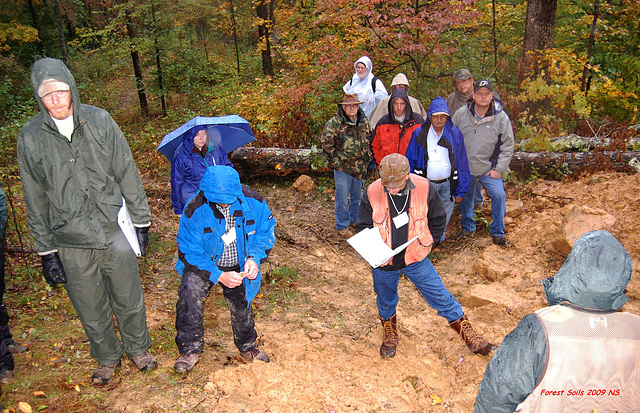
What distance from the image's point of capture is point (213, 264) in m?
3.59

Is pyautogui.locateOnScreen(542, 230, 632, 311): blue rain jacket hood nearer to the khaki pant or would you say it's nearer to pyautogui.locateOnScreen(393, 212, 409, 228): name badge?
pyautogui.locateOnScreen(393, 212, 409, 228): name badge

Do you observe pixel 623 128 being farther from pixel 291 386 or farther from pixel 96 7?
pixel 96 7

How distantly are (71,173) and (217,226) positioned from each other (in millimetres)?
1178

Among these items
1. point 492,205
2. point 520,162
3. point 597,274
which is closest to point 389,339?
point 597,274

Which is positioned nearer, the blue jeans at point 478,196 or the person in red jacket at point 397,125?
the person in red jacket at point 397,125

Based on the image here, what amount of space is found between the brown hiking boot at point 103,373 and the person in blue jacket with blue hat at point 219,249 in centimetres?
56

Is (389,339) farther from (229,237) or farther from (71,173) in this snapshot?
(71,173)

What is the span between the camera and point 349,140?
594 centimetres

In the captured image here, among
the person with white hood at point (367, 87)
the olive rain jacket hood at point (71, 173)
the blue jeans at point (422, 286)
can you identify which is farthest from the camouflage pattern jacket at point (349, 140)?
the olive rain jacket hood at point (71, 173)

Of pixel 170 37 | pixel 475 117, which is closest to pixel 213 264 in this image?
pixel 475 117

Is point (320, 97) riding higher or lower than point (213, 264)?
higher

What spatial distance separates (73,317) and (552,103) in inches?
352

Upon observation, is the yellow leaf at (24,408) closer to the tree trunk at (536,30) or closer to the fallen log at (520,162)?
the fallen log at (520,162)

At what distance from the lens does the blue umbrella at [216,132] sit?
4.64 meters
